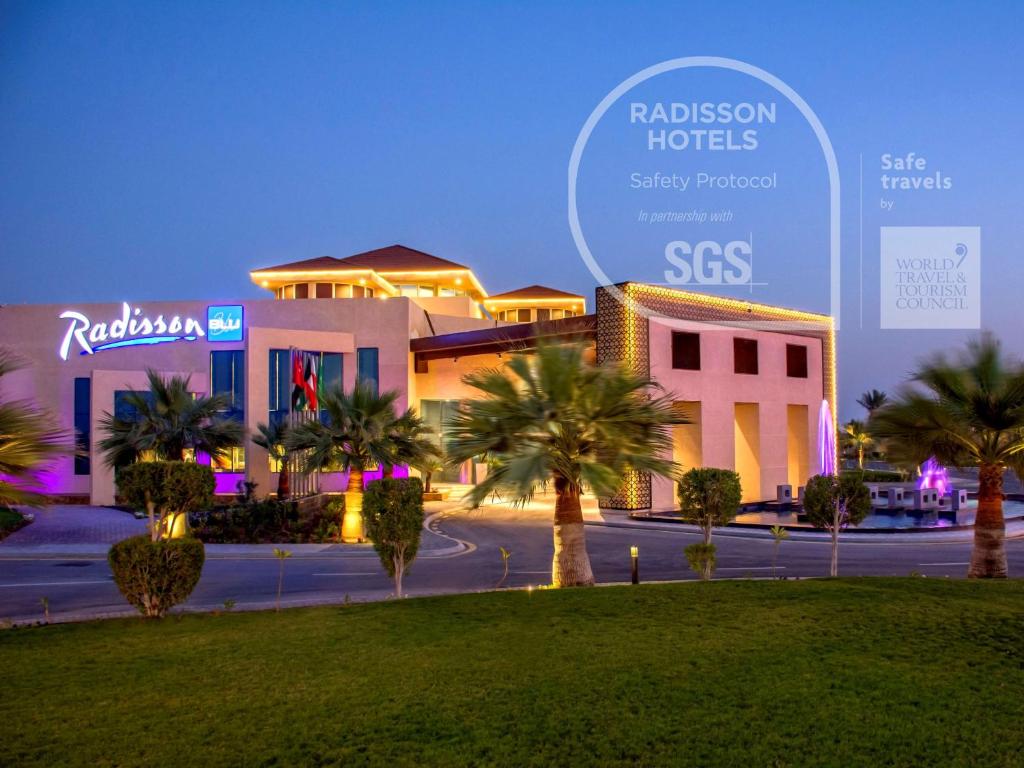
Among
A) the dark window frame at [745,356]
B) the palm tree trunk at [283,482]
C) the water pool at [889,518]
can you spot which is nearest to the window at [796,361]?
A: the dark window frame at [745,356]

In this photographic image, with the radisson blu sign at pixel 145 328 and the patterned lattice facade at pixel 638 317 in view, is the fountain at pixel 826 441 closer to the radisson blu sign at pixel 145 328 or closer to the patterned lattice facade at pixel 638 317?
the patterned lattice facade at pixel 638 317

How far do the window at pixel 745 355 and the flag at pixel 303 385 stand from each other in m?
18.6

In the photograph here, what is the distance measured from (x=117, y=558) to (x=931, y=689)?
32.7 ft

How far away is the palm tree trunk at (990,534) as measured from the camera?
1383 cm

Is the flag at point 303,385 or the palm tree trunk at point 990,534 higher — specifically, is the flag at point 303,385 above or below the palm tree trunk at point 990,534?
above

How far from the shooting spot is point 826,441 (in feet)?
117

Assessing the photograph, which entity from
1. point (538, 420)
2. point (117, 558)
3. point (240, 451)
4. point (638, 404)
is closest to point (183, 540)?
point (117, 558)

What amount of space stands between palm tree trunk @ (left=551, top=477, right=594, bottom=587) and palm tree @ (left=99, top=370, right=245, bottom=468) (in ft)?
48.7

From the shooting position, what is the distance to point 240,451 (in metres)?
37.0

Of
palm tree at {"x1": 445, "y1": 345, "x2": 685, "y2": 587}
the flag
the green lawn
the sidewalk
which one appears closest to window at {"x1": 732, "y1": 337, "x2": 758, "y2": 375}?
the sidewalk

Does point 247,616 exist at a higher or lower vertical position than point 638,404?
lower

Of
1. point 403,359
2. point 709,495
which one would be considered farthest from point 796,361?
point 709,495

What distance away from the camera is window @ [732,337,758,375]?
114 ft

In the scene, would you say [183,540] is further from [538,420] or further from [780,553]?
[780,553]
